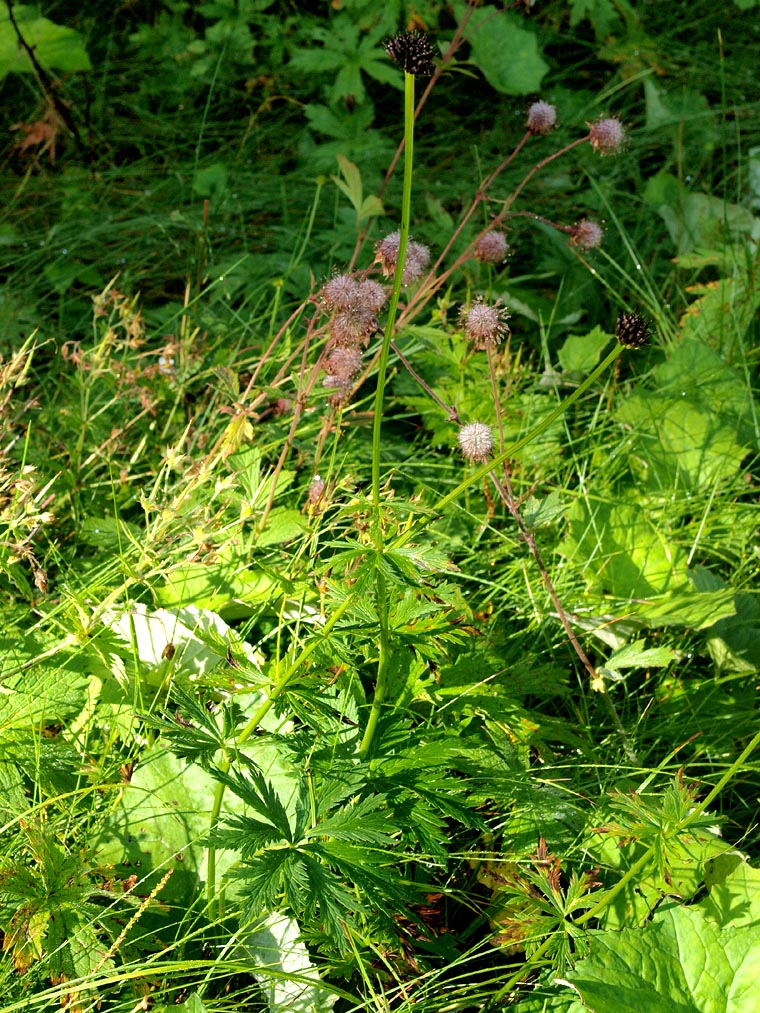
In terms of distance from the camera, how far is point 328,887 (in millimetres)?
1184

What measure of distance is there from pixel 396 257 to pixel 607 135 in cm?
66

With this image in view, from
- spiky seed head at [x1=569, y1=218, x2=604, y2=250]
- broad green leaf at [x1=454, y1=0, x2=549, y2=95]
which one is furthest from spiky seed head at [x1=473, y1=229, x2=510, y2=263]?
broad green leaf at [x1=454, y1=0, x2=549, y2=95]

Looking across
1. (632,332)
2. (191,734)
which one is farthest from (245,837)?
(632,332)

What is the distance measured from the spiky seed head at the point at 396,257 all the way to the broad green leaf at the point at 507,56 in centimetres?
188

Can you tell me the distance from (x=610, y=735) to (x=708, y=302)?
4.58 ft

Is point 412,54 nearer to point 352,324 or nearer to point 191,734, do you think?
point 352,324

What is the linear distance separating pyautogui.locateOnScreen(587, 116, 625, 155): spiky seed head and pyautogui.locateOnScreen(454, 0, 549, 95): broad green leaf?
1.52 meters

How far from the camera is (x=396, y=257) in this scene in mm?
1579

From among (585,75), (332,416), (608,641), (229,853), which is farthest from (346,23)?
(229,853)

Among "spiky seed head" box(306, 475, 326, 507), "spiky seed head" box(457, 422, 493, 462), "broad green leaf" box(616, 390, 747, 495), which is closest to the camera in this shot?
"spiky seed head" box(457, 422, 493, 462)

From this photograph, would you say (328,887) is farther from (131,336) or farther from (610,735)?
(131,336)

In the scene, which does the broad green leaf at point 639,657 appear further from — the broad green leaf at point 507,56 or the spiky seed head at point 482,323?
the broad green leaf at point 507,56

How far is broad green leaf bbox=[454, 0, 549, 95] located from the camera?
130 inches

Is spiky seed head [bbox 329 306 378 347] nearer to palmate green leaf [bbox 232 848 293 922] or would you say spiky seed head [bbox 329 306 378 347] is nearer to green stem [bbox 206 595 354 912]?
green stem [bbox 206 595 354 912]
